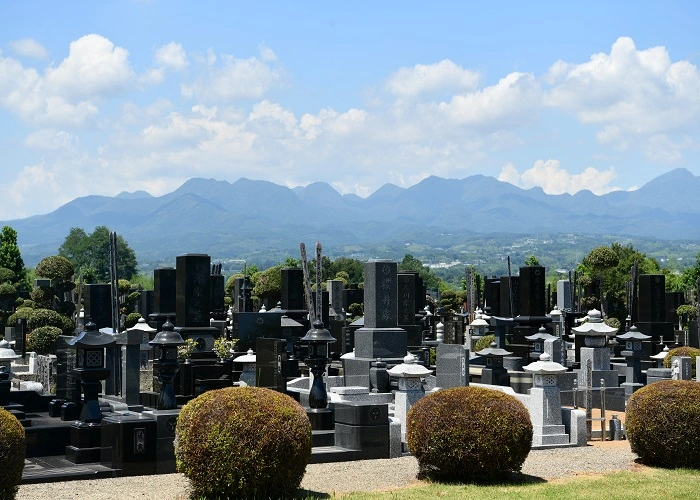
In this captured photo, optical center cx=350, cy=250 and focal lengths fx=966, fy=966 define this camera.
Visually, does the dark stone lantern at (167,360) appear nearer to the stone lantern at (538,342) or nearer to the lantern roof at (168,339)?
the lantern roof at (168,339)

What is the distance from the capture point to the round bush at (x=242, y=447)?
1148cm

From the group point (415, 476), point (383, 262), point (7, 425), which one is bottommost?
point (415, 476)

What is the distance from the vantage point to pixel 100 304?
28.7 m

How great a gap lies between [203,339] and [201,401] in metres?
12.6

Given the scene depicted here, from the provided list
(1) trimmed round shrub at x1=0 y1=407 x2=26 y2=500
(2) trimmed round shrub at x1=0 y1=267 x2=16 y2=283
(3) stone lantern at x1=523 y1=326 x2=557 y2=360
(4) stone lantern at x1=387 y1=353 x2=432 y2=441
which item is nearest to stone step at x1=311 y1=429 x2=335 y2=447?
(4) stone lantern at x1=387 y1=353 x2=432 y2=441

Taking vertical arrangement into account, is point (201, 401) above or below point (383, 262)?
below

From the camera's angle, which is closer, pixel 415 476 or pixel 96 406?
pixel 415 476

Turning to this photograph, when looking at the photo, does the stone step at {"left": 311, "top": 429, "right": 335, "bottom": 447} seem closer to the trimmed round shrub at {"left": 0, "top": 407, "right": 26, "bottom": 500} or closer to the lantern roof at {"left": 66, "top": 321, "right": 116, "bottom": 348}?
the lantern roof at {"left": 66, "top": 321, "right": 116, "bottom": 348}

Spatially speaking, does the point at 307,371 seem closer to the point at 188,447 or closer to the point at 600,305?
the point at 188,447

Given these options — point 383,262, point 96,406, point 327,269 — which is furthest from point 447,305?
point 96,406

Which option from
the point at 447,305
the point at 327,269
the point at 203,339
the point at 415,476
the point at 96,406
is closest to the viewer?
the point at 415,476

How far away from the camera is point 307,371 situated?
1083 inches

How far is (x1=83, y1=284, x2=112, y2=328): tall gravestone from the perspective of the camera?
93.7ft

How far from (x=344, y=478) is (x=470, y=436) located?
6.54ft
